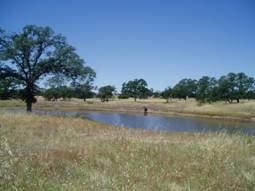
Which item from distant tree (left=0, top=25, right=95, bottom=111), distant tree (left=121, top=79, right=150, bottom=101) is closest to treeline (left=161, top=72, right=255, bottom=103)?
distant tree (left=121, top=79, right=150, bottom=101)

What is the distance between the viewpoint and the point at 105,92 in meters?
134

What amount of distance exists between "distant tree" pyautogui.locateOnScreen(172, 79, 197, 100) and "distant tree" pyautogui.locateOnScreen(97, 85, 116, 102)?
27.3m

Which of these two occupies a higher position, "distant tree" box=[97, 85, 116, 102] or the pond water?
"distant tree" box=[97, 85, 116, 102]

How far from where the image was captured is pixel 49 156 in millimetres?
8586

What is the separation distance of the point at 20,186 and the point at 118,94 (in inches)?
5503

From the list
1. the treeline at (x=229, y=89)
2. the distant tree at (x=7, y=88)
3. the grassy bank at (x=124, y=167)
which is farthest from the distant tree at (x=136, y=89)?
the grassy bank at (x=124, y=167)

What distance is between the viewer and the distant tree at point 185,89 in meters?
125

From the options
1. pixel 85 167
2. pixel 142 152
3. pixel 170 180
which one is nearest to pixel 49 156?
pixel 85 167

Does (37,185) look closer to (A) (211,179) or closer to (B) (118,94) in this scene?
(A) (211,179)

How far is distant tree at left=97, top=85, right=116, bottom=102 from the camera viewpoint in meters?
133

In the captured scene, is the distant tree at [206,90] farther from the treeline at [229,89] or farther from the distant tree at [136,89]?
the distant tree at [136,89]

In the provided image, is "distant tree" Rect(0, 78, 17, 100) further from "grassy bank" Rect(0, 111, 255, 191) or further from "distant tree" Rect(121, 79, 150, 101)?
"distant tree" Rect(121, 79, 150, 101)

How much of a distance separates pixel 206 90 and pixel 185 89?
18683mm

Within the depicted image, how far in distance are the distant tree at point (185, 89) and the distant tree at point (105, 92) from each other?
27.3 metres
